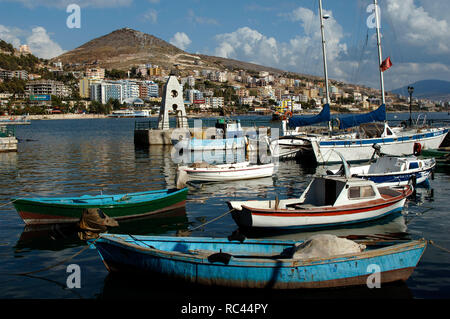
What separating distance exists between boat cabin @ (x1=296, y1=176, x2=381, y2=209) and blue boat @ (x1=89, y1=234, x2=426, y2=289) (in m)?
5.11

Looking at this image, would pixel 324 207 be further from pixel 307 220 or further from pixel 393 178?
pixel 393 178

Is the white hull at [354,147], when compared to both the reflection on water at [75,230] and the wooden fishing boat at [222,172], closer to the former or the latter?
the wooden fishing boat at [222,172]

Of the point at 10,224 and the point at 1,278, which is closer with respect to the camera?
the point at 1,278

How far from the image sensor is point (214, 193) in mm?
23844

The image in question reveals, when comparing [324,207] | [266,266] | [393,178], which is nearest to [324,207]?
[324,207]

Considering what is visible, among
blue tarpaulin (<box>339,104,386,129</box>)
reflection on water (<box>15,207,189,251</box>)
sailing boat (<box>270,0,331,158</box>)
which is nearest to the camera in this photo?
reflection on water (<box>15,207,189,251</box>)

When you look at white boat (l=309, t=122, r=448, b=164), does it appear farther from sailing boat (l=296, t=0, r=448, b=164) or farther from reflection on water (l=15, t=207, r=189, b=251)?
reflection on water (l=15, t=207, r=189, b=251)

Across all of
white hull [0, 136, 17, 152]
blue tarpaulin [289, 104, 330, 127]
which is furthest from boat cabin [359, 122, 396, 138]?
white hull [0, 136, 17, 152]

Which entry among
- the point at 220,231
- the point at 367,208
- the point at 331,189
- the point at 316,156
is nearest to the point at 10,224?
the point at 220,231

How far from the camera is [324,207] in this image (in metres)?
15.7

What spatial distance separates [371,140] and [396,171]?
1260cm

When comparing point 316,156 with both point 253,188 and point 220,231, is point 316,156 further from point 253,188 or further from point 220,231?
point 220,231

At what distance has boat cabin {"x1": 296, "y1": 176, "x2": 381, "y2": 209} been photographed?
16.2 metres
